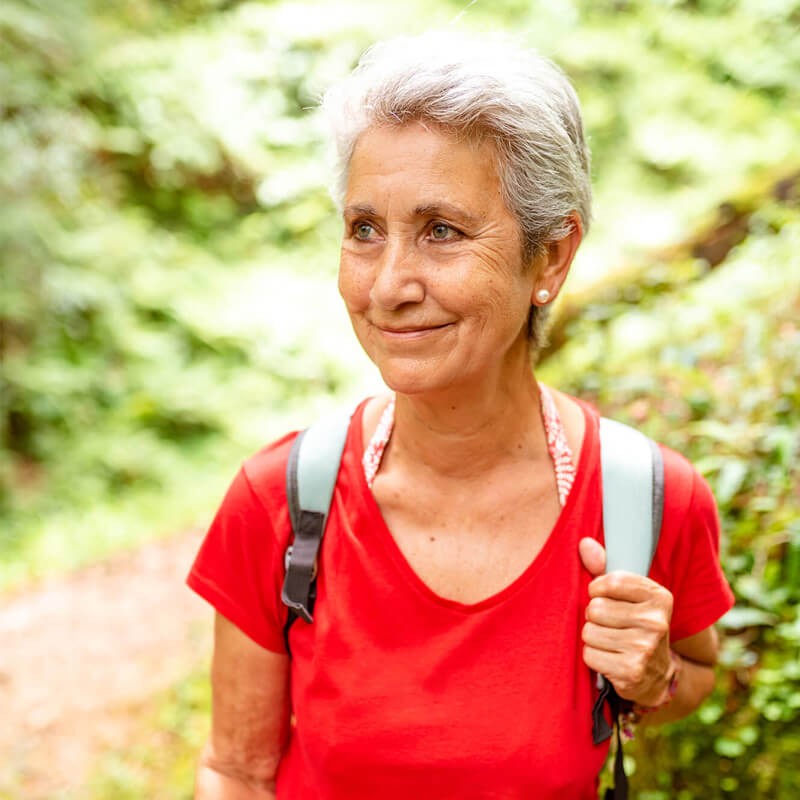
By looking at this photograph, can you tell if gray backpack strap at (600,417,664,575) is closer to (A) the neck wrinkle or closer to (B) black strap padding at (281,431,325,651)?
(A) the neck wrinkle

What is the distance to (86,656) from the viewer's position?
4.73m

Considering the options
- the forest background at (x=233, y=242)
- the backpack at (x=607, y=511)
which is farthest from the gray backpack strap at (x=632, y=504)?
the forest background at (x=233, y=242)

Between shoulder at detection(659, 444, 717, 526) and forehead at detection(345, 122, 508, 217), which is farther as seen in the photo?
shoulder at detection(659, 444, 717, 526)

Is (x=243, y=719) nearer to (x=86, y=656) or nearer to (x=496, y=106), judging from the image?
(x=496, y=106)

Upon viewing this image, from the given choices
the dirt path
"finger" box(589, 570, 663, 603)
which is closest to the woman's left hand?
"finger" box(589, 570, 663, 603)

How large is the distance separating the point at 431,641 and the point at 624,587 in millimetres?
386

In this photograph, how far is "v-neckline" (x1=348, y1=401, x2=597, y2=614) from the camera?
5.23 ft

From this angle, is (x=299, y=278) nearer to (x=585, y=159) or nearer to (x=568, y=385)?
(x=568, y=385)

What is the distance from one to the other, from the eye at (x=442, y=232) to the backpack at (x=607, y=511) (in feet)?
1.70

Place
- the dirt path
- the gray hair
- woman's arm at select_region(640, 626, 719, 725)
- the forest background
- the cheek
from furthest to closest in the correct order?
the forest background < the dirt path < woman's arm at select_region(640, 626, 719, 725) < the cheek < the gray hair

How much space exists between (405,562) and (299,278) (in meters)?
6.57

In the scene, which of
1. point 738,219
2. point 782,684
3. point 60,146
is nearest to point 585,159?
point 782,684

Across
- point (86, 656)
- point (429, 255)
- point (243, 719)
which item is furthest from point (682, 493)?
point (86, 656)

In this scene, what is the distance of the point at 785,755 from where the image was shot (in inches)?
88.0
